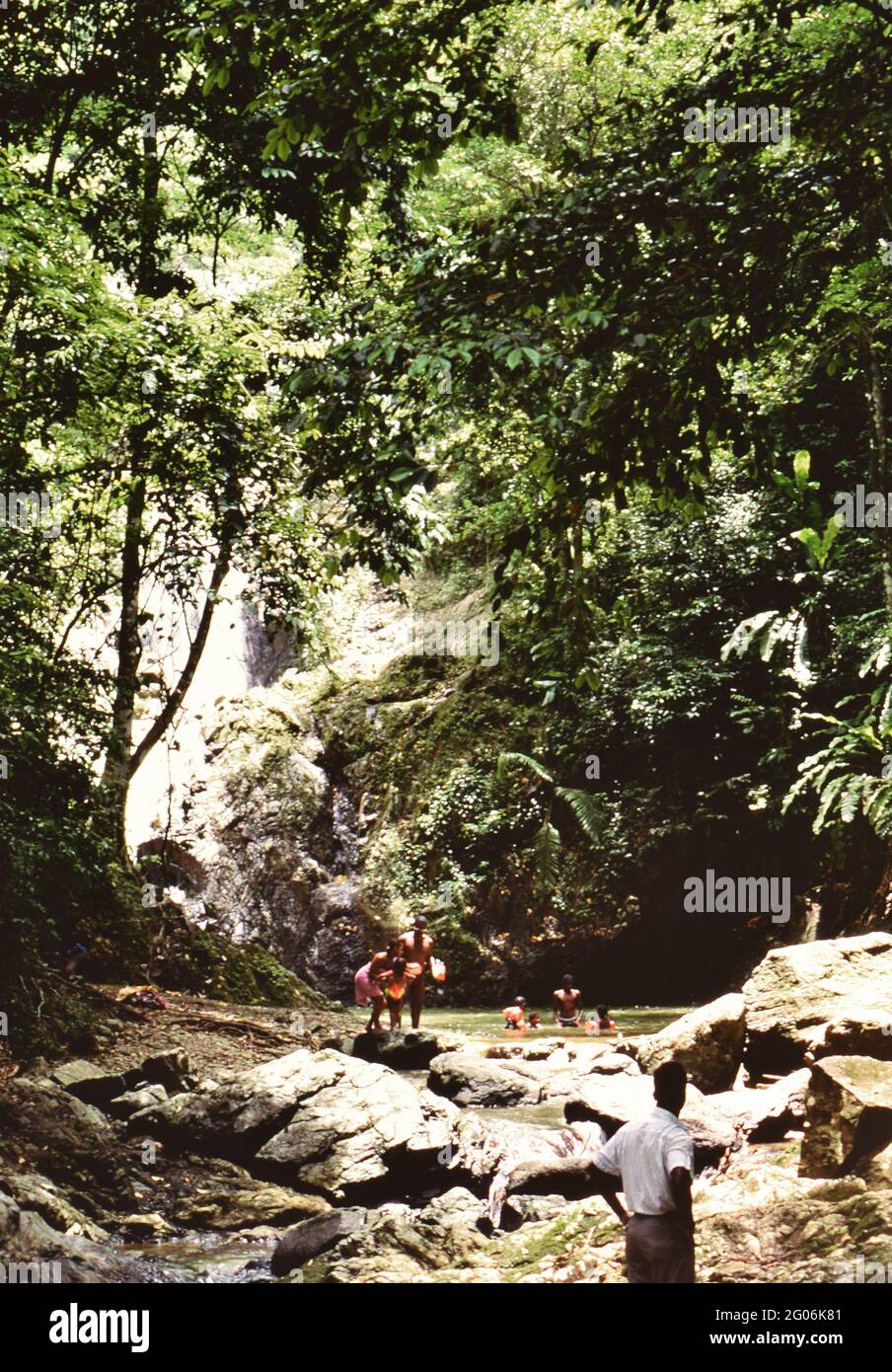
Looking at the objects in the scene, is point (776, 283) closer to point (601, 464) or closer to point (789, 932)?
point (601, 464)

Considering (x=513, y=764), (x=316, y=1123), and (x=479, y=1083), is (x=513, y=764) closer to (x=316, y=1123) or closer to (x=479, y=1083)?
(x=479, y=1083)

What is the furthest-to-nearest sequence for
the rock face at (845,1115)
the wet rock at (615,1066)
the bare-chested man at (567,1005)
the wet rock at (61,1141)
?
1. the bare-chested man at (567,1005)
2. the wet rock at (615,1066)
3. the wet rock at (61,1141)
4. the rock face at (845,1115)

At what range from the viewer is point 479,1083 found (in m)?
11.9

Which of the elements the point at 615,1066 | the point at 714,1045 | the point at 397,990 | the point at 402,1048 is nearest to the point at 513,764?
the point at 397,990

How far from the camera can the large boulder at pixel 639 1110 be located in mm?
7723

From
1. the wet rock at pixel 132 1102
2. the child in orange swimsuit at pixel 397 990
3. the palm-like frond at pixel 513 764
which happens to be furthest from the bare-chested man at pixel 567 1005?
the wet rock at pixel 132 1102

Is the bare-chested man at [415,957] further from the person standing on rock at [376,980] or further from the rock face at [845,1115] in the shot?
the rock face at [845,1115]

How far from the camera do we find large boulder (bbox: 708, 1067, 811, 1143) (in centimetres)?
780

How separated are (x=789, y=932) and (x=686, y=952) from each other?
2.31 meters

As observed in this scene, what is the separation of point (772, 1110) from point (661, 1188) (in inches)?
157

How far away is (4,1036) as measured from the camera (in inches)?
414

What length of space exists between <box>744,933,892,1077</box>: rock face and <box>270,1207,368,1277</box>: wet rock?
384 centimetres

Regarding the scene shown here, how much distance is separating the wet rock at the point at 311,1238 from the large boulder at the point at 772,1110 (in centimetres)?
277
